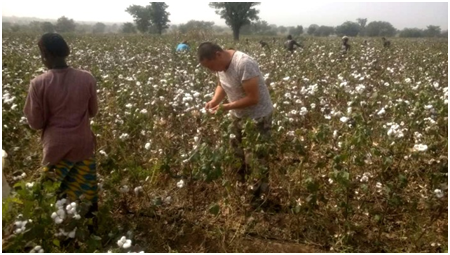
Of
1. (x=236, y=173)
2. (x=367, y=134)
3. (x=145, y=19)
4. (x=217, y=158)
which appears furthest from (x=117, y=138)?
(x=145, y=19)

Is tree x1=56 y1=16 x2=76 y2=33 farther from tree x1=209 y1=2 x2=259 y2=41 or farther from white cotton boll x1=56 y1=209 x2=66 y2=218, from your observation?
white cotton boll x1=56 y1=209 x2=66 y2=218

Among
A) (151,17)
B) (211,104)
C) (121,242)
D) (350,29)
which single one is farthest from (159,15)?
(121,242)

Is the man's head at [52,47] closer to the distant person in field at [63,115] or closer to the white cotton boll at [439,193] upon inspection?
the distant person in field at [63,115]

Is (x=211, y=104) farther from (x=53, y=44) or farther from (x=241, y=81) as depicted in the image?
(x=53, y=44)

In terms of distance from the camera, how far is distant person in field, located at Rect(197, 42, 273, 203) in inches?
112

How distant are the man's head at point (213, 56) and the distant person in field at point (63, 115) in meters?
0.73

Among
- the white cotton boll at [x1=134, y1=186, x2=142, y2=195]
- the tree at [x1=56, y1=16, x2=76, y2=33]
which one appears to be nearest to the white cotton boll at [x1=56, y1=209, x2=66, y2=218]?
the white cotton boll at [x1=134, y1=186, x2=142, y2=195]

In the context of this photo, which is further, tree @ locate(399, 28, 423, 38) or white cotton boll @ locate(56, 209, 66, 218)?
tree @ locate(399, 28, 423, 38)

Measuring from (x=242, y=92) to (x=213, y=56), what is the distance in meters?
0.31

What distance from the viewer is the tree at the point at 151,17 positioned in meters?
35.5

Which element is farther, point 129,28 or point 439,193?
point 129,28

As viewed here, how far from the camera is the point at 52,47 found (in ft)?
7.39

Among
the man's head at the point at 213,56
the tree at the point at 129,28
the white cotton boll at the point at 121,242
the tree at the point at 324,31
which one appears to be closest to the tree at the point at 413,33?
the tree at the point at 324,31

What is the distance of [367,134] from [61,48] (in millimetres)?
1781
